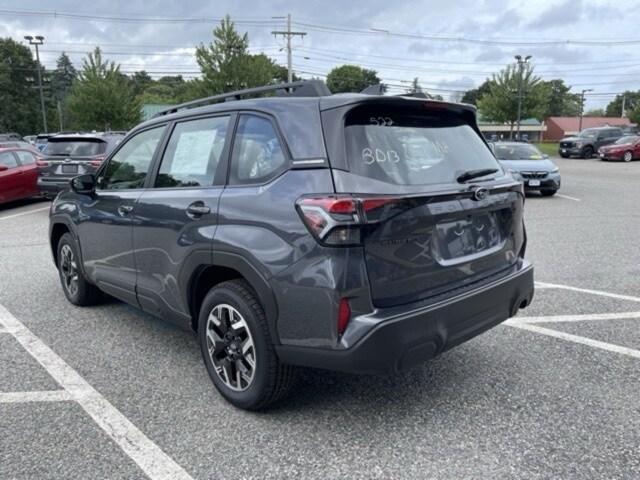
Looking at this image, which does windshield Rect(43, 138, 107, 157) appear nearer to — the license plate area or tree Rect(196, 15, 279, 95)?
the license plate area

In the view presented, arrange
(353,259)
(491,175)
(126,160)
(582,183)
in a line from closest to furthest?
(353,259) < (491,175) < (126,160) < (582,183)

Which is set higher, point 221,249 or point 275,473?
point 221,249

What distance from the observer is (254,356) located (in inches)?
115

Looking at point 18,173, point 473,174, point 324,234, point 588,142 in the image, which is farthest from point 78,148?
point 588,142

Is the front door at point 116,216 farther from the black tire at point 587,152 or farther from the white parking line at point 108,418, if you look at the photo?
the black tire at point 587,152

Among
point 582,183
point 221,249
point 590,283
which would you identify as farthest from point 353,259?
point 582,183

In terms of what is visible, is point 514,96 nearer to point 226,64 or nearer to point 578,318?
point 226,64

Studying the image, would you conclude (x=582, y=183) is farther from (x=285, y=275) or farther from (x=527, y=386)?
(x=285, y=275)

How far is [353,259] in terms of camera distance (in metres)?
2.48

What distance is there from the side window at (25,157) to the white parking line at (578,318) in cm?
1180

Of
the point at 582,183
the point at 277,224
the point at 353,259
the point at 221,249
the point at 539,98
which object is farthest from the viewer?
the point at 539,98

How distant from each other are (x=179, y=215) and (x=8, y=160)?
10.6 metres

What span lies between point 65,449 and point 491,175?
2.84 metres

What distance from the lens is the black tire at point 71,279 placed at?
16.0ft
